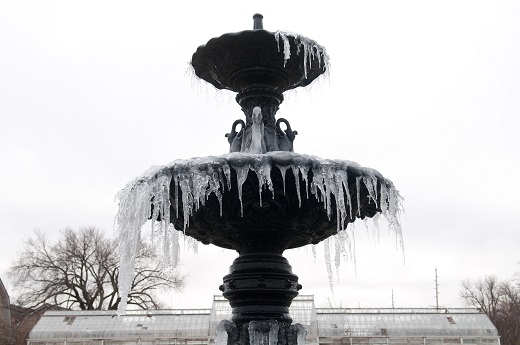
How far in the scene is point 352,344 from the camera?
1155 inches

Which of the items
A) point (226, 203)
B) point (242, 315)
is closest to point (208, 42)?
point (226, 203)

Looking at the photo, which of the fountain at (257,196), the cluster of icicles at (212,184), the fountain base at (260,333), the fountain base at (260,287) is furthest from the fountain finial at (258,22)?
the fountain base at (260,333)

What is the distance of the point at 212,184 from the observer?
4.71 m

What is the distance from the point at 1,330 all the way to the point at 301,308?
2215cm

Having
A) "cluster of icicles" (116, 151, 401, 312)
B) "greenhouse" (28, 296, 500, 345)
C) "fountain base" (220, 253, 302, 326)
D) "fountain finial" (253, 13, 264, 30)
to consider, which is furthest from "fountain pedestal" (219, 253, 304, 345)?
"greenhouse" (28, 296, 500, 345)

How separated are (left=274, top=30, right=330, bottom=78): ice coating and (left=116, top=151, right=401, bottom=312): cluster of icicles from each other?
1431mm

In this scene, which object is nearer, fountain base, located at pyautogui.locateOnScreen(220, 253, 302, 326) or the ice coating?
fountain base, located at pyautogui.locateOnScreen(220, 253, 302, 326)

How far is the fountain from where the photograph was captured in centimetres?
474

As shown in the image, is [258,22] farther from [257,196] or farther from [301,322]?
[301,322]

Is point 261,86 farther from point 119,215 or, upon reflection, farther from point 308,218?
point 119,215

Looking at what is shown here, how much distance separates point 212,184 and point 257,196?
45 cm

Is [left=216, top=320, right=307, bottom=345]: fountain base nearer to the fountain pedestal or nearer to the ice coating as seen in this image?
the fountain pedestal

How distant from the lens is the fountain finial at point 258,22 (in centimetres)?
613

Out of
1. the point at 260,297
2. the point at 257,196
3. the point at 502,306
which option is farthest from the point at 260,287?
the point at 502,306
